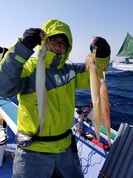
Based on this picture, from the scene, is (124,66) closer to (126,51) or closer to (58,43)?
(126,51)

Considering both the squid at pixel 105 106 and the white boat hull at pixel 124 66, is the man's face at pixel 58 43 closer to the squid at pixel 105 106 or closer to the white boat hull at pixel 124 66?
the squid at pixel 105 106

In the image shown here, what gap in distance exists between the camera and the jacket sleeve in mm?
2145

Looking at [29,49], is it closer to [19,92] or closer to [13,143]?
[19,92]

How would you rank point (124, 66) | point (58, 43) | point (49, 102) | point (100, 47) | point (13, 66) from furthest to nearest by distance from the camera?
point (124, 66) → point (100, 47) → point (58, 43) → point (49, 102) → point (13, 66)

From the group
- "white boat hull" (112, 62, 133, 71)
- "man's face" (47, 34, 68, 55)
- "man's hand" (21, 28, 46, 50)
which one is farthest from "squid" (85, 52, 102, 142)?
"white boat hull" (112, 62, 133, 71)

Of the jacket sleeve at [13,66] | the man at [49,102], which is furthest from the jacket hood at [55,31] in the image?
the jacket sleeve at [13,66]

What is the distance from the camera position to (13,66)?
213cm

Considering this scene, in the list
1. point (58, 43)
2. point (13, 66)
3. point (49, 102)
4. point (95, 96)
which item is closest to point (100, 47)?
point (58, 43)

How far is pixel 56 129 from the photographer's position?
244 cm

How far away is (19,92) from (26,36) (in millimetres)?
578

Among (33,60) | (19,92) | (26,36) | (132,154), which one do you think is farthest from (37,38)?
(132,154)

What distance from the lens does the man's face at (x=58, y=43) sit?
2514 mm

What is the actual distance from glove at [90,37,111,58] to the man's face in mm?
359

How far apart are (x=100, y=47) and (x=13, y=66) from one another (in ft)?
3.67
